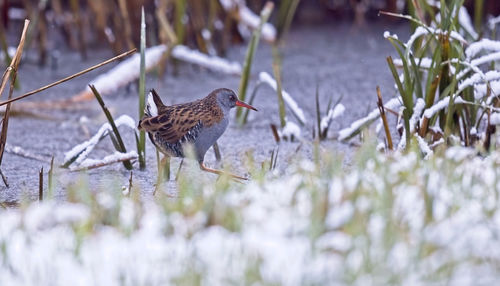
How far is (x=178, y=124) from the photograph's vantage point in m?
2.30

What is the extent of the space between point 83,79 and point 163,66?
431 millimetres

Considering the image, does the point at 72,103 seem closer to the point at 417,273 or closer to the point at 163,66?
the point at 163,66

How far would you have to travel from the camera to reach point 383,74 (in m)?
3.59

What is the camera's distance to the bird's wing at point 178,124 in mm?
2275

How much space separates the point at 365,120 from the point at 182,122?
21.5 inches

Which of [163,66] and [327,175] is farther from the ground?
[163,66]

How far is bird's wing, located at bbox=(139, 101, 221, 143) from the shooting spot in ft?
7.47

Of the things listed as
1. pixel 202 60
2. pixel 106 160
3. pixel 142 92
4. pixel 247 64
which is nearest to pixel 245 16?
pixel 202 60

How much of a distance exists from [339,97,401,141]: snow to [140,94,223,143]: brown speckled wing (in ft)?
1.45

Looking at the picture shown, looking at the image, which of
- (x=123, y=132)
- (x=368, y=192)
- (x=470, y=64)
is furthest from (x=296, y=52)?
(x=368, y=192)

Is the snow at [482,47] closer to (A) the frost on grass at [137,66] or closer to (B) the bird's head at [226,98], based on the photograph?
(B) the bird's head at [226,98]

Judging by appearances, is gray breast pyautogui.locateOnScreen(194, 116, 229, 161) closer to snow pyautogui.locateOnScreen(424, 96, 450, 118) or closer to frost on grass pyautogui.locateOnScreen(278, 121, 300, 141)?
frost on grass pyautogui.locateOnScreen(278, 121, 300, 141)

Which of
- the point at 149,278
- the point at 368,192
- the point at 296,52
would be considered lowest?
the point at 149,278

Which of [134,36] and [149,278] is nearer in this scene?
[149,278]
